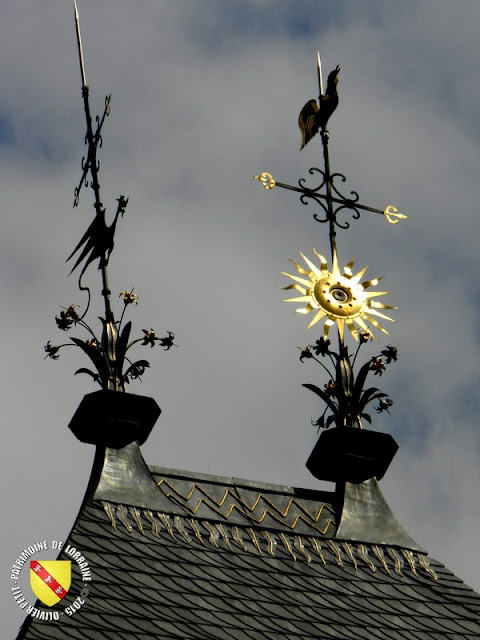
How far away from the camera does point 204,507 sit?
937 inches

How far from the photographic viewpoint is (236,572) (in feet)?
74.6

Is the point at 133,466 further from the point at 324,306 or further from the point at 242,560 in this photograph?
the point at 324,306

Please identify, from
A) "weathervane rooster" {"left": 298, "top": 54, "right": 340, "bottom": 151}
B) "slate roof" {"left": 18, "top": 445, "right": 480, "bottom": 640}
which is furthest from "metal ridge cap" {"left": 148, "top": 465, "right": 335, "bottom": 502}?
"weathervane rooster" {"left": 298, "top": 54, "right": 340, "bottom": 151}

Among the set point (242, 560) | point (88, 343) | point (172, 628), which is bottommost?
point (172, 628)

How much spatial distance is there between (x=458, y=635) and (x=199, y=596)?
2801 millimetres

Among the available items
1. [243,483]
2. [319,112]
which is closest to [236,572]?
[243,483]

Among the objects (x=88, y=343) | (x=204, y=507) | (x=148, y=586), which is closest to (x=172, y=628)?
(x=148, y=586)

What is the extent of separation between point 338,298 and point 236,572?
4.63 meters

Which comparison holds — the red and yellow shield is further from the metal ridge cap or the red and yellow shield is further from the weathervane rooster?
the weathervane rooster

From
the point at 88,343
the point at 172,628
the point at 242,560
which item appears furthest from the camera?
the point at 88,343

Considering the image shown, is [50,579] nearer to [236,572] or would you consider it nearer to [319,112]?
[236,572]

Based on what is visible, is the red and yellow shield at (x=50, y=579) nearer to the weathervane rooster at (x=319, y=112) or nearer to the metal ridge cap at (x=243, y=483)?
the metal ridge cap at (x=243, y=483)

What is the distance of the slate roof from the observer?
21500 mm

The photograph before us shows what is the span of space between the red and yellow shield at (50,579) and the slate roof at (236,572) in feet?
0.36
